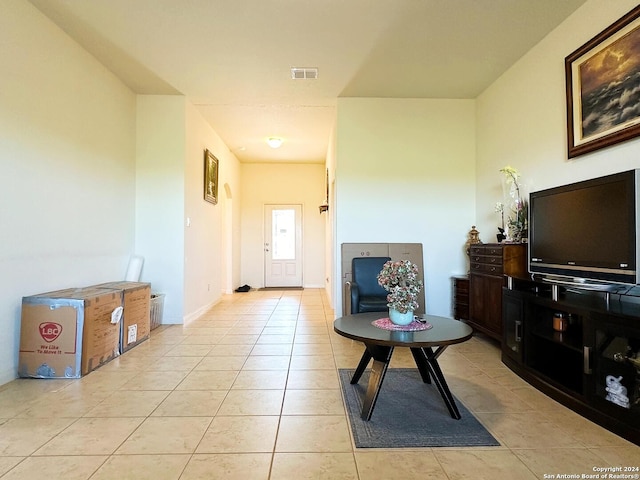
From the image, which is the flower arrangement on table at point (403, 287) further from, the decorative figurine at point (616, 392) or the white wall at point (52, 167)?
the white wall at point (52, 167)

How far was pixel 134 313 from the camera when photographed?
3.46m

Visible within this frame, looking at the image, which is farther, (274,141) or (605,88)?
(274,141)

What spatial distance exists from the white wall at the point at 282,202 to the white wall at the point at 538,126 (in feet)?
13.9

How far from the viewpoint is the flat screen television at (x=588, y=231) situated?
1999mm

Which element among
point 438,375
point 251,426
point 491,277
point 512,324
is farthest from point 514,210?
point 251,426

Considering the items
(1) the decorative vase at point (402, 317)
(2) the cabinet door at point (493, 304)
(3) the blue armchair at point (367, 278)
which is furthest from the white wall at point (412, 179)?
(1) the decorative vase at point (402, 317)

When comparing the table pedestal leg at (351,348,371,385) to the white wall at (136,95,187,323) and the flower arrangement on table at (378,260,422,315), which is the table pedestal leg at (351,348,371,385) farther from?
the white wall at (136,95,187,323)

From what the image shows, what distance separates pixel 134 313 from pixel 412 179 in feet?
11.9

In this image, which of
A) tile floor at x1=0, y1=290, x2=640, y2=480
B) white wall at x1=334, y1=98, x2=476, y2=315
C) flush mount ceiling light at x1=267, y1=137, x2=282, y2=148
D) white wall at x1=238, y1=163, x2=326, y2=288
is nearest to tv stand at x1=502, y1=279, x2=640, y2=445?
tile floor at x1=0, y1=290, x2=640, y2=480

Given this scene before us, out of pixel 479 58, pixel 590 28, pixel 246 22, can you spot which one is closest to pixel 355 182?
pixel 479 58

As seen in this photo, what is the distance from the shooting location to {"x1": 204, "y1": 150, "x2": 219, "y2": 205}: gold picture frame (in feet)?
17.2

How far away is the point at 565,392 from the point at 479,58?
10.2ft

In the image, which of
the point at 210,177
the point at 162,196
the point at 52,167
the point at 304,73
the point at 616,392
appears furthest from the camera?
the point at 210,177

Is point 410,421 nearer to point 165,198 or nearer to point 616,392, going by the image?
point 616,392
